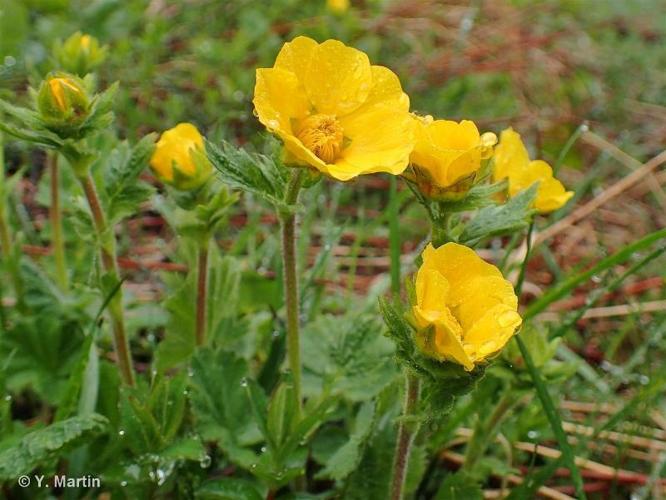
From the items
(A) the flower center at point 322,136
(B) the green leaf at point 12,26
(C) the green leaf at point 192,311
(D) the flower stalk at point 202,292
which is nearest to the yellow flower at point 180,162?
(D) the flower stalk at point 202,292

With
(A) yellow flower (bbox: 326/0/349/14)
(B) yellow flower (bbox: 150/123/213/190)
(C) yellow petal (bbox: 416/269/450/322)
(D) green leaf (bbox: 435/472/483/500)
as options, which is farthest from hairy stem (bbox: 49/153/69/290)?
(A) yellow flower (bbox: 326/0/349/14)

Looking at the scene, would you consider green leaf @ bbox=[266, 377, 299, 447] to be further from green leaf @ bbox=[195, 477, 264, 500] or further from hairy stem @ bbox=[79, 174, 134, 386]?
hairy stem @ bbox=[79, 174, 134, 386]

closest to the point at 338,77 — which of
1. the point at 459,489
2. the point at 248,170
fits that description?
the point at 248,170

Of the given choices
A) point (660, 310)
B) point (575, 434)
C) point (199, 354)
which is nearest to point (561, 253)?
point (660, 310)

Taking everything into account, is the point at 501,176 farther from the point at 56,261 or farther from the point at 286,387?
the point at 56,261

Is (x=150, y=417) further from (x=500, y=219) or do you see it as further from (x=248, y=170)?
(x=500, y=219)

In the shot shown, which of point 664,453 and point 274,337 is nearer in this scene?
point 274,337
